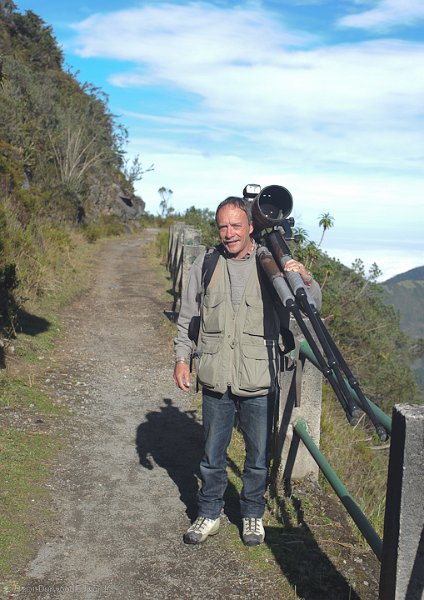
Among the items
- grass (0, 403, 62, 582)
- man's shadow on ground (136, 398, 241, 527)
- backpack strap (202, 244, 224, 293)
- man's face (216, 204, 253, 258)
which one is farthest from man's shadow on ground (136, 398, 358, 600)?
man's face (216, 204, 253, 258)

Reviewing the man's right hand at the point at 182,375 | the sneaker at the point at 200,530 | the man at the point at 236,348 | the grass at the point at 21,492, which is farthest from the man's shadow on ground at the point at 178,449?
the man's right hand at the point at 182,375

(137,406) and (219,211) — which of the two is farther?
(137,406)

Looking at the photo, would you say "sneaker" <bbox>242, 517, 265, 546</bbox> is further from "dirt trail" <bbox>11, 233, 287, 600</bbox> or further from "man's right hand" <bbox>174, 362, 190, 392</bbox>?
"man's right hand" <bbox>174, 362, 190, 392</bbox>

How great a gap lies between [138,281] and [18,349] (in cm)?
739

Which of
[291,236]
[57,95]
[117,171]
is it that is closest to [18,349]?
[291,236]

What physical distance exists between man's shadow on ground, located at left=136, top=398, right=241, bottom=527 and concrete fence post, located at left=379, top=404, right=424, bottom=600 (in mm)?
1865

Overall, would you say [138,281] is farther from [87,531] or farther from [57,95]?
[57,95]

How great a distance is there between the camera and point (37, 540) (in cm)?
350

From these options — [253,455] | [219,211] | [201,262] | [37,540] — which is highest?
[219,211]

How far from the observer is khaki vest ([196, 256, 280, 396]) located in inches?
129

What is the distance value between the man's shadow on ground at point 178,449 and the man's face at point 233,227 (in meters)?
1.73

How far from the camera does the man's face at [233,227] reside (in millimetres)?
3271

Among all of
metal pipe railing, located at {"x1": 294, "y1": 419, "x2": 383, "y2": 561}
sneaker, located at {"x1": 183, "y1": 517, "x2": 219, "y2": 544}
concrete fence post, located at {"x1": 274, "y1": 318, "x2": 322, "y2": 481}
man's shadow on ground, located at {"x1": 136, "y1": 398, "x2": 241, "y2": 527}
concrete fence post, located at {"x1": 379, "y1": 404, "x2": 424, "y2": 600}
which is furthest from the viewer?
man's shadow on ground, located at {"x1": 136, "y1": 398, "x2": 241, "y2": 527}

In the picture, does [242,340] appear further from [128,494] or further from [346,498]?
[128,494]
